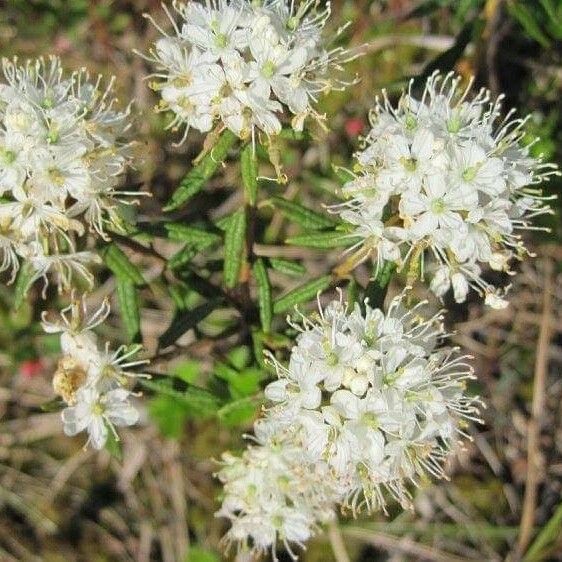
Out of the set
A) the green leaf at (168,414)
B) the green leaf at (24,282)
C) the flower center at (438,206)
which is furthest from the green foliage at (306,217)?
the green leaf at (168,414)

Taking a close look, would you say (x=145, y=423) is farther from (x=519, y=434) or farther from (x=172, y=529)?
(x=519, y=434)

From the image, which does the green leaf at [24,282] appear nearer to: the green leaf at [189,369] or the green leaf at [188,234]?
the green leaf at [188,234]

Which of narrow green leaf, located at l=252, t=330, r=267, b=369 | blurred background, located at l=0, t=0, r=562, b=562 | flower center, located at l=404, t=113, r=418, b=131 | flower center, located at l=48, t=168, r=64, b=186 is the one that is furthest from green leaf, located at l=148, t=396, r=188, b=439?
flower center, located at l=404, t=113, r=418, b=131

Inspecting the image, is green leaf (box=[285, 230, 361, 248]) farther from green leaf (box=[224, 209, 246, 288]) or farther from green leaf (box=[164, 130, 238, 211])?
green leaf (box=[164, 130, 238, 211])

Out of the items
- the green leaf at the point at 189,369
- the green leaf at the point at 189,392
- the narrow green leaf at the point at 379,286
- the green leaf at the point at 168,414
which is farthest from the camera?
the green leaf at the point at 168,414

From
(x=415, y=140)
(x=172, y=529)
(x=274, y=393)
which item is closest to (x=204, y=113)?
(x=415, y=140)

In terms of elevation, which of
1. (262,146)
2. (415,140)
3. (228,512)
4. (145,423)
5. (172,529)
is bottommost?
(172,529)
